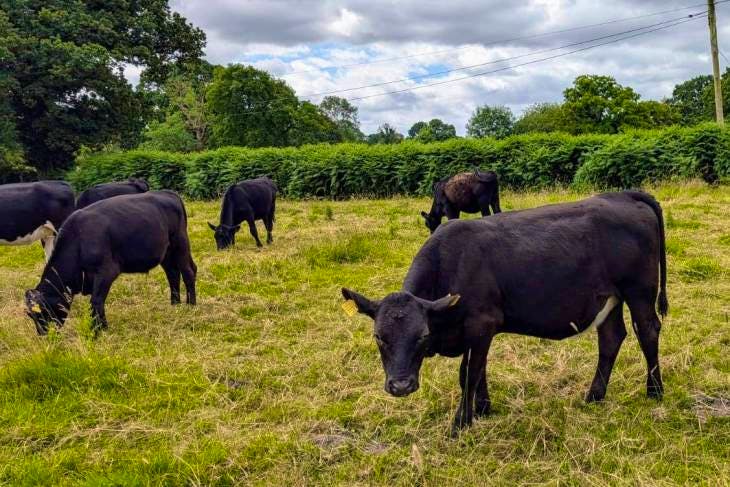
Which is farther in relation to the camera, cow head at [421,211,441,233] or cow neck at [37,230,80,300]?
cow head at [421,211,441,233]

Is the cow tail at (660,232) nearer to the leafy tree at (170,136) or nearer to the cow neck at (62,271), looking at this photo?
the cow neck at (62,271)

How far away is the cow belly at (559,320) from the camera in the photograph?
441cm

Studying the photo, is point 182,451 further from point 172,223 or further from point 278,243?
point 278,243

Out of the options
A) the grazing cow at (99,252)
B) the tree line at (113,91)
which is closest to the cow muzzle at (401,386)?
the grazing cow at (99,252)

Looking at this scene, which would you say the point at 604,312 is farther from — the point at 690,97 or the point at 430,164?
the point at 690,97

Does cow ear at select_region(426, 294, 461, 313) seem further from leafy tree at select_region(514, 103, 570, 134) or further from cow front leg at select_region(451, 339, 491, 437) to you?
leafy tree at select_region(514, 103, 570, 134)

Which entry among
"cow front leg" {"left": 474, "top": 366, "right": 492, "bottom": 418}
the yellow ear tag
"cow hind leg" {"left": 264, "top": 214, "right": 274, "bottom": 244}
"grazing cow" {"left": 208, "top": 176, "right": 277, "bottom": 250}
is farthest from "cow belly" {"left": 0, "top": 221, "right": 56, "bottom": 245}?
"cow front leg" {"left": 474, "top": 366, "right": 492, "bottom": 418}

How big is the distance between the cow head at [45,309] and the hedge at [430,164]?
1827cm

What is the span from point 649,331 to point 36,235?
1031 cm

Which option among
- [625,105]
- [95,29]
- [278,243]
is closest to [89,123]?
[95,29]

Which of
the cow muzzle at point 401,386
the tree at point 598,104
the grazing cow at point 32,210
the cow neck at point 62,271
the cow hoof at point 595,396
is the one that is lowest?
the cow hoof at point 595,396

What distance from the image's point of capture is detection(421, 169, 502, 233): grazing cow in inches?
544

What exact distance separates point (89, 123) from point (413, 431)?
91.6 feet

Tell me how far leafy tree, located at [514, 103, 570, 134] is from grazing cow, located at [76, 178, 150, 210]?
158ft
